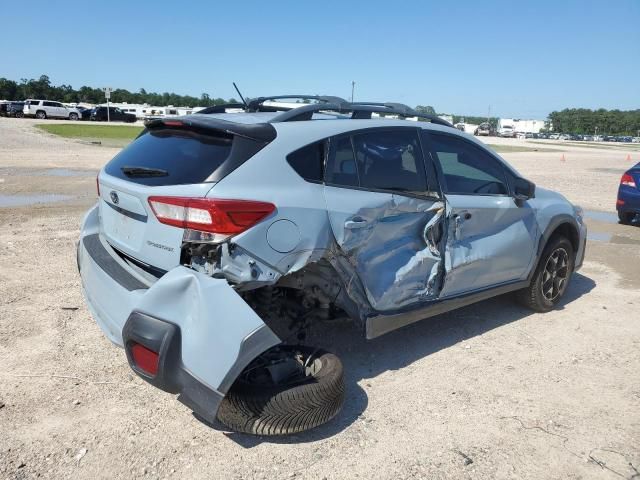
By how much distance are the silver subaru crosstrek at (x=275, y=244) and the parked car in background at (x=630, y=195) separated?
672 centimetres

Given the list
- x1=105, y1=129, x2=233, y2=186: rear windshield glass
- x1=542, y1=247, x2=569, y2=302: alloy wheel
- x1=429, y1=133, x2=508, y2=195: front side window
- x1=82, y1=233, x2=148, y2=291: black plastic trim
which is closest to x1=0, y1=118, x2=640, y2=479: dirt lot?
x1=542, y1=247, x2=569, y2=302: alloy wheel

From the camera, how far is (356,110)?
163 inches

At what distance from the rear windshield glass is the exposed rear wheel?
1174 mm

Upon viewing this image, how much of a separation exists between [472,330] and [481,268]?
701mm

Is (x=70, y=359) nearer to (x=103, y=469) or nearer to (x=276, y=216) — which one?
(x=103, y=469)

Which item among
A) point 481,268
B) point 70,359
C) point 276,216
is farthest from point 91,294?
point 481,268

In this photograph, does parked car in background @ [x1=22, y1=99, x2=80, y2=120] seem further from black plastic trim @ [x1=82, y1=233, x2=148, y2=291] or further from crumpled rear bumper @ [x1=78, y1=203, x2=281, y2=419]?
crumpled rear bumper @ [x1=78, y1=203, x2=281, y2=419]

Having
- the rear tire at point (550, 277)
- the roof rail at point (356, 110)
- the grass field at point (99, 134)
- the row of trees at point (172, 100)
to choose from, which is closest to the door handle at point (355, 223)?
the roof rail at point (356, 110)

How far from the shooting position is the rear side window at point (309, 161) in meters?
3.39

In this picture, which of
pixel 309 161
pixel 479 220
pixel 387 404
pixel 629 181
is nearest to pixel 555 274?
pixel 479 220

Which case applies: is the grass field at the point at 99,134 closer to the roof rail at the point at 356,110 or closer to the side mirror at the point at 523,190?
the roof rail at the point at 356,110

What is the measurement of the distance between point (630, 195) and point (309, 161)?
8.76m

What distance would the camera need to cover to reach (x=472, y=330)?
4.95 metres

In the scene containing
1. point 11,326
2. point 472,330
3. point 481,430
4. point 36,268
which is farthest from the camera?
point 36,268
